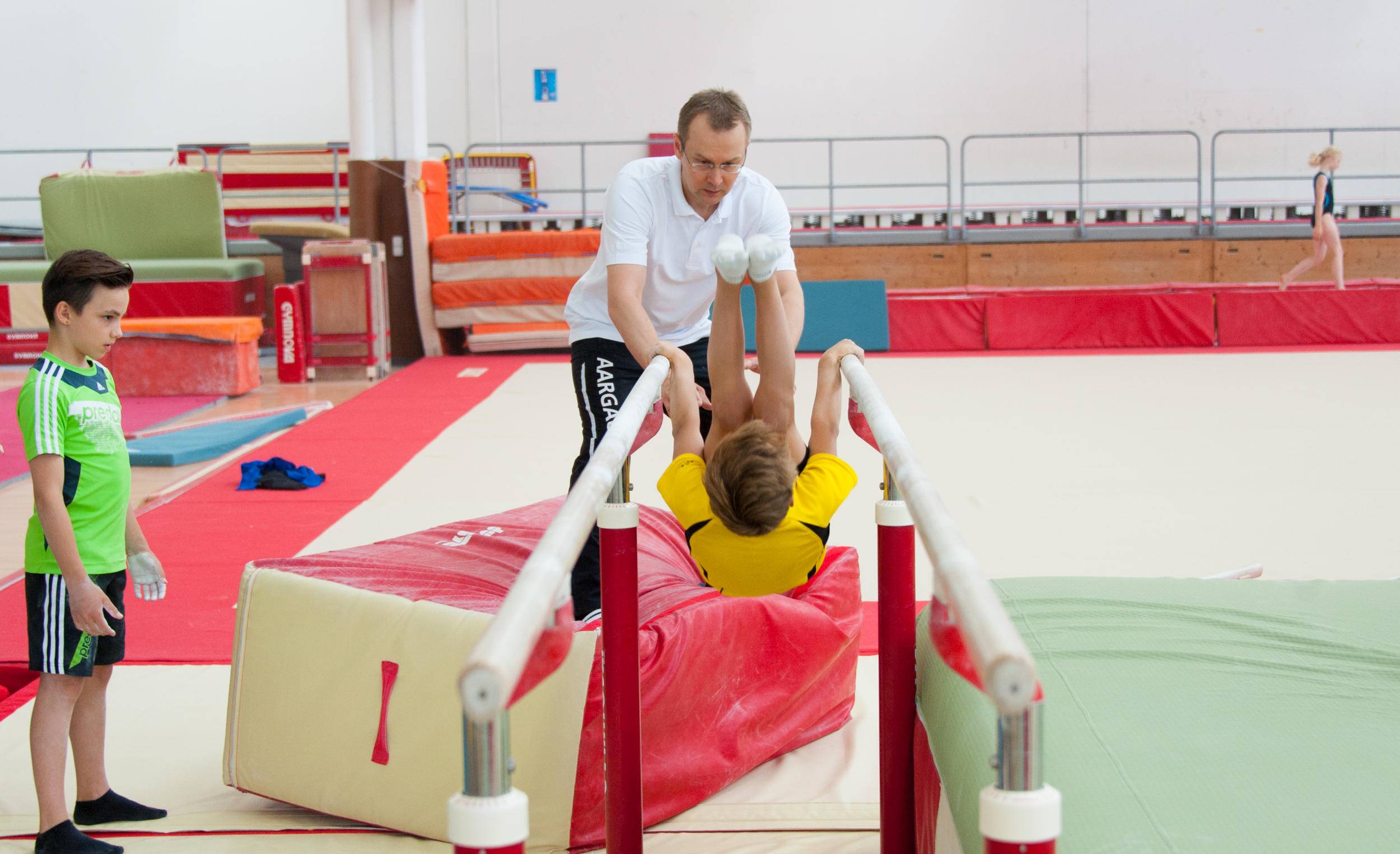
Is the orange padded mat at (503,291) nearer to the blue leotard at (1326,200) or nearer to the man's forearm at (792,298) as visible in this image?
the blue leotard at (1326,200)

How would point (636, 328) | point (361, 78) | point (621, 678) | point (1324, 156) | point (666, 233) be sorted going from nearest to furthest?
point (621, 678)
point (636, 328)
point (666, 233)
point (361, 78)
point (1324, 156)

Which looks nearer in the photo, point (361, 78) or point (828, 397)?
point (828, 397)

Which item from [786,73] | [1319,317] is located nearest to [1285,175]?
[1319,317]

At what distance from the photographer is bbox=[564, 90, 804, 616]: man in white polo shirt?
2.82m

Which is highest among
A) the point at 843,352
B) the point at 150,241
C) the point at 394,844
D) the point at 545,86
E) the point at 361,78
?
the point at 545,86

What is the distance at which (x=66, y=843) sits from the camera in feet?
6.73

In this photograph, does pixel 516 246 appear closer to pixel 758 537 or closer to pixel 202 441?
pixel 202 441

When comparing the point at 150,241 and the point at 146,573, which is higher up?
the point at 150,241

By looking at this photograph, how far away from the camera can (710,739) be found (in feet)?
7.57

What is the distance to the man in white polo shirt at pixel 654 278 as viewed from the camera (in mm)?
2820

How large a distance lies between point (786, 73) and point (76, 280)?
1300 cm

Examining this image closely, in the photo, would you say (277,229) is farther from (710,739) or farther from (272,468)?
(710,739)

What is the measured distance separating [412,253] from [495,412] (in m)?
3.04

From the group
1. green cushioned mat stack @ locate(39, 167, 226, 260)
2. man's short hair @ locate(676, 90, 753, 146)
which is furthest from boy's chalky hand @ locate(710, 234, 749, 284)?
green cushioned mat stack @ locate(39, 167, 226, 260)
